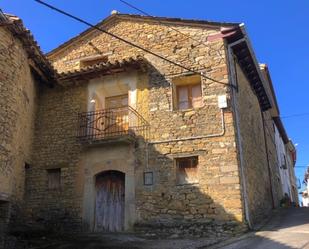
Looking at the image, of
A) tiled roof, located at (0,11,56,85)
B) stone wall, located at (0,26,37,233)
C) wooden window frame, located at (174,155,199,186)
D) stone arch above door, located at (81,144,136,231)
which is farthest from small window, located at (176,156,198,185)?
tiled roof, located at (0,11,56,85)

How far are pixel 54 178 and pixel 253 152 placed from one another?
6298 millimetres

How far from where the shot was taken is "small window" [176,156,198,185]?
1044cm

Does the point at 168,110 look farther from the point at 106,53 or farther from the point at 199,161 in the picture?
the point at 106,53

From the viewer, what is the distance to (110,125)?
12.1m

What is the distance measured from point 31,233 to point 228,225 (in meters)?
5.05

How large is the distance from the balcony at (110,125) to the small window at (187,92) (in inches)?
47.1

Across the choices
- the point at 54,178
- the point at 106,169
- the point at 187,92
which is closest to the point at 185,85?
the point at 187,92

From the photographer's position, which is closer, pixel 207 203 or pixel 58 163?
pixel 207 203

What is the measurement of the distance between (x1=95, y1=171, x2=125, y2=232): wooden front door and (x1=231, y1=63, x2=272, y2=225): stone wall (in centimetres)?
349

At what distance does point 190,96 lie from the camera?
11.5 m

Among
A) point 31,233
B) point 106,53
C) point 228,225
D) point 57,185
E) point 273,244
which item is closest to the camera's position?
point 273,244

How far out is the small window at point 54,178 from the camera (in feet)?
39.1

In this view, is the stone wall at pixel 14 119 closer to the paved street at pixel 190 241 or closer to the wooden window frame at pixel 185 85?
the paved street at pixel 190 241

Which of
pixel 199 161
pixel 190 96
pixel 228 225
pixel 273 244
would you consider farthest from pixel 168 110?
pixel 273 244
